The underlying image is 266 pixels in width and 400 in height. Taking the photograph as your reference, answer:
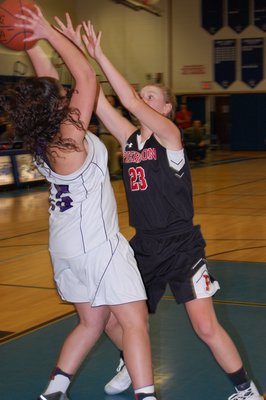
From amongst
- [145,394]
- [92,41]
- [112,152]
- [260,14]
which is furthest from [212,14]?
[145,394]

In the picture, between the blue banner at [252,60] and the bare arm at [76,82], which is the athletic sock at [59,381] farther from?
the blue banner at [252,60]

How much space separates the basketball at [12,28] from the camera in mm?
3165

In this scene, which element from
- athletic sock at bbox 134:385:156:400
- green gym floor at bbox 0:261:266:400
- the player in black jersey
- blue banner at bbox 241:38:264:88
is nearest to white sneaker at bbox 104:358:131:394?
green gym floor at bbox 0:261:266:400

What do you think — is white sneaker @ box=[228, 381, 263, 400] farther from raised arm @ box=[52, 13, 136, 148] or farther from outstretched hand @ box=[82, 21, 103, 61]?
outstretched hand @ box=[82, 21, 103, 61]

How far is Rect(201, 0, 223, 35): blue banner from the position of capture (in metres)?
23.1

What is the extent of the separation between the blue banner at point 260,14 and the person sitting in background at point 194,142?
5228 mm

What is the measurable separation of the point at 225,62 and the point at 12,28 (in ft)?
67.7

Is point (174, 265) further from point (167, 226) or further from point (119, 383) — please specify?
point (119, 383)

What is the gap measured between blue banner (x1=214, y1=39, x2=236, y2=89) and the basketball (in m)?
20.4

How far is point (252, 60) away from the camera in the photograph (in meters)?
23.0

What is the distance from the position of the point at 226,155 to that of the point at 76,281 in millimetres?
19769

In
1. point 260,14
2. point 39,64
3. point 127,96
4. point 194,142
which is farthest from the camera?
point 260,14

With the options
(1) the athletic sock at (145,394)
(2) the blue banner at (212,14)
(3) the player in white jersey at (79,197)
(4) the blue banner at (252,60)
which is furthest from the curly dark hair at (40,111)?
(2) the blue banner at (212,14)

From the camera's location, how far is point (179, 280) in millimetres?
3307
